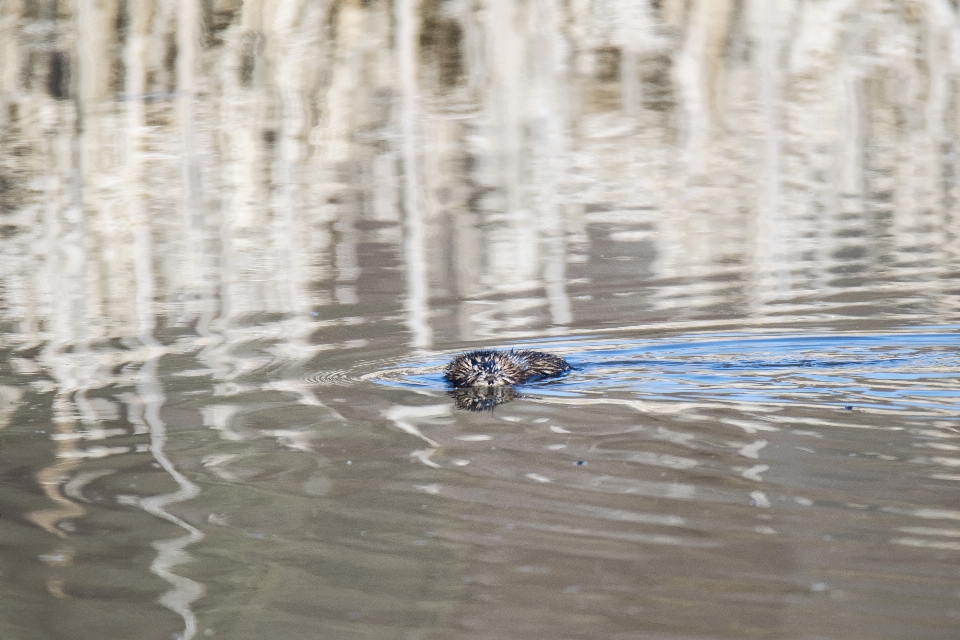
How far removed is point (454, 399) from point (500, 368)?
298mm

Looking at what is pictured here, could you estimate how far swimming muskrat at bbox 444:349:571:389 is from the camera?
7418mm

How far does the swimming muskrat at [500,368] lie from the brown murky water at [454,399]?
0.54 feet

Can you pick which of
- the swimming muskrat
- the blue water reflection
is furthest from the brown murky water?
the swimming muskrat

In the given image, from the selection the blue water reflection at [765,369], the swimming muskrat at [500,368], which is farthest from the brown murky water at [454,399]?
the swimming muskrat at [500,368]

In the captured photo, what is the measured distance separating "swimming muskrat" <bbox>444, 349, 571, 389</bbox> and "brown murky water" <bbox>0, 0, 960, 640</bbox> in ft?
0.54

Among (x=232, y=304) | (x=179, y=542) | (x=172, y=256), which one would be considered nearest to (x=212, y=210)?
(x=172, y=256)

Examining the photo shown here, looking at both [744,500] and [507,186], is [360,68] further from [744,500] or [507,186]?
[744,500]

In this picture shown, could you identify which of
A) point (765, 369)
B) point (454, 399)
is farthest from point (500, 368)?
point (765, 369)

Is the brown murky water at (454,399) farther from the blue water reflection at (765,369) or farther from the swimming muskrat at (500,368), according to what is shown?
the swimming muskrat at (500,368)

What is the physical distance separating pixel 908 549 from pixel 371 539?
6.48 ft

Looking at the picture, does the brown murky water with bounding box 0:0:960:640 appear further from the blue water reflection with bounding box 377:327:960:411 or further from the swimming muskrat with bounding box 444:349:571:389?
the swimming muskrat with bounding box 444:349:571:389

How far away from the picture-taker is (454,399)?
7.37 metres

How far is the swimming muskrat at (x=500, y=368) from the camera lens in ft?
24.3

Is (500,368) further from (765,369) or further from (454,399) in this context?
(765,369)
